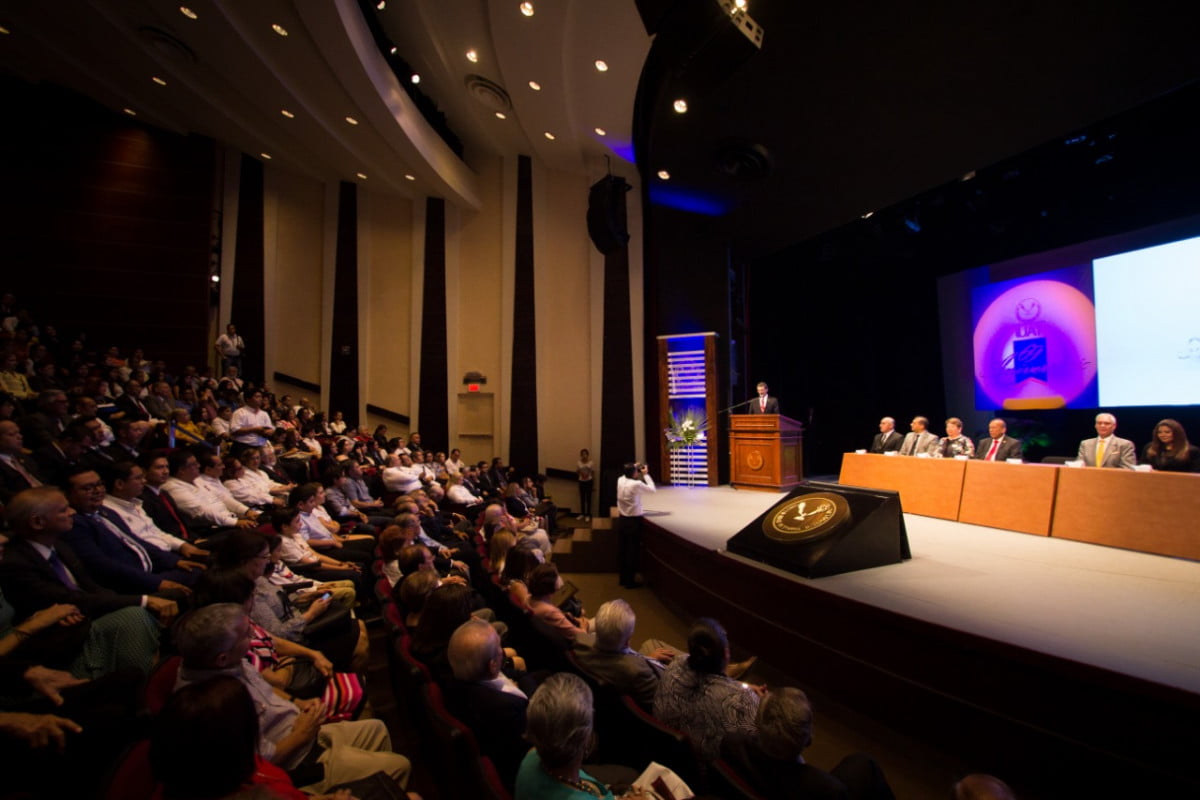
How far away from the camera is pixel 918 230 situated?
25.0 ft

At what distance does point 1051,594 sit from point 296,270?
12.0m

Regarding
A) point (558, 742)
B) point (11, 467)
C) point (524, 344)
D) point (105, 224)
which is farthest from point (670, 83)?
point (105, 224)

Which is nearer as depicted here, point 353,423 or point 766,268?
point 766,268

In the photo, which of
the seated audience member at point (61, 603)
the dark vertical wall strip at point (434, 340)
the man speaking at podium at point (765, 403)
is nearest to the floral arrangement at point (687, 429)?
the man speaking at podium at point (765, 403)

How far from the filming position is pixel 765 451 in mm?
6383

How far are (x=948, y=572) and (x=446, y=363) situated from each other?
906 cm

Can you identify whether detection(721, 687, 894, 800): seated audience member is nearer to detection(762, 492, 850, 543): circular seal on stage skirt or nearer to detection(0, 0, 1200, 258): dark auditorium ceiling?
detection(762, 492, 850, 543): circular seal on stage skirt

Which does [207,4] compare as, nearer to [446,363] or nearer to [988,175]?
[446,363]

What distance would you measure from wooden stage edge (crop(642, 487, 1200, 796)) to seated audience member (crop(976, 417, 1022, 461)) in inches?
50.0

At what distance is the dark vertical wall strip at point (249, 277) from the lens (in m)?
10.2

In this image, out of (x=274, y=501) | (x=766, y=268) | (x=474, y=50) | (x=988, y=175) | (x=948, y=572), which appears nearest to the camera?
(x=948, y=572)

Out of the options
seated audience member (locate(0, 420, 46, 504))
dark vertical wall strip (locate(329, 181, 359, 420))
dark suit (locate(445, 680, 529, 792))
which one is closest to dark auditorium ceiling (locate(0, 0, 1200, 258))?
dark vertical wall strip (locate(329, 181, 359, 420))

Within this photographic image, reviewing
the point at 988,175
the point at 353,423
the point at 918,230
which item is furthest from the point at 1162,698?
the point at 353,423

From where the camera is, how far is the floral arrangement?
6902mm
